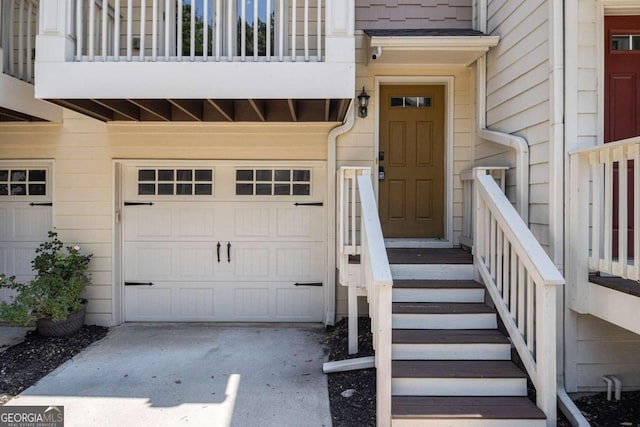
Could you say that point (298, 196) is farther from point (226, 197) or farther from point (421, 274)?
point (421, 274)

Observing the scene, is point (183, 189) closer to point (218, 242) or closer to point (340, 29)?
point (218, 242)

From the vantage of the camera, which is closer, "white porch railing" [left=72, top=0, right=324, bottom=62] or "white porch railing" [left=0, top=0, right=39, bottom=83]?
"white porch railing" [left=72, top=0, right=324, bottom=62]

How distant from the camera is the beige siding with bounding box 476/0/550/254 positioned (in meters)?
3.16

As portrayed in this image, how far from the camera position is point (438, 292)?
3.43 metres

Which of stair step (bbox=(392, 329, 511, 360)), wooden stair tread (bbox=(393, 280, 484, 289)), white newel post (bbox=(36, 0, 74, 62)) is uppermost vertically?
white newel post (bbox=(36, 0, 74, 62))

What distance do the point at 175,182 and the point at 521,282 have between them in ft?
12.6

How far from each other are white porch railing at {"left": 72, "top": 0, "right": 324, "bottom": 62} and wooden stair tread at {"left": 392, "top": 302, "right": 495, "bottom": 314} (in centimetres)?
220

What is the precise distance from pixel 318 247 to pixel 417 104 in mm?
2072

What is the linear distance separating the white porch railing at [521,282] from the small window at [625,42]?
1337 millimetres

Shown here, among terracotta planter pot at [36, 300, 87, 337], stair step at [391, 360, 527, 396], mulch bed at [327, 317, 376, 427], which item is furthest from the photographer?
terracotta planter pot at [36, 300, 87, 337]

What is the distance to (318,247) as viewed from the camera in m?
4.86

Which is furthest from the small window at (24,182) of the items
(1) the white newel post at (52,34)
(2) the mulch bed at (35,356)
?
(1) the white newel post at (52,34)

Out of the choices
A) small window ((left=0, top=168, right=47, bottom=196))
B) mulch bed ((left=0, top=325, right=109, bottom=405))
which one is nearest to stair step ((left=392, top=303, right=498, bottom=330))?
mulch bed ((left=0, top=325, right=109, bottom=405))

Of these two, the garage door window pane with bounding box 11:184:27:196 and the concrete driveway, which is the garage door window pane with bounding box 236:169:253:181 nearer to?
the concrete driveway
